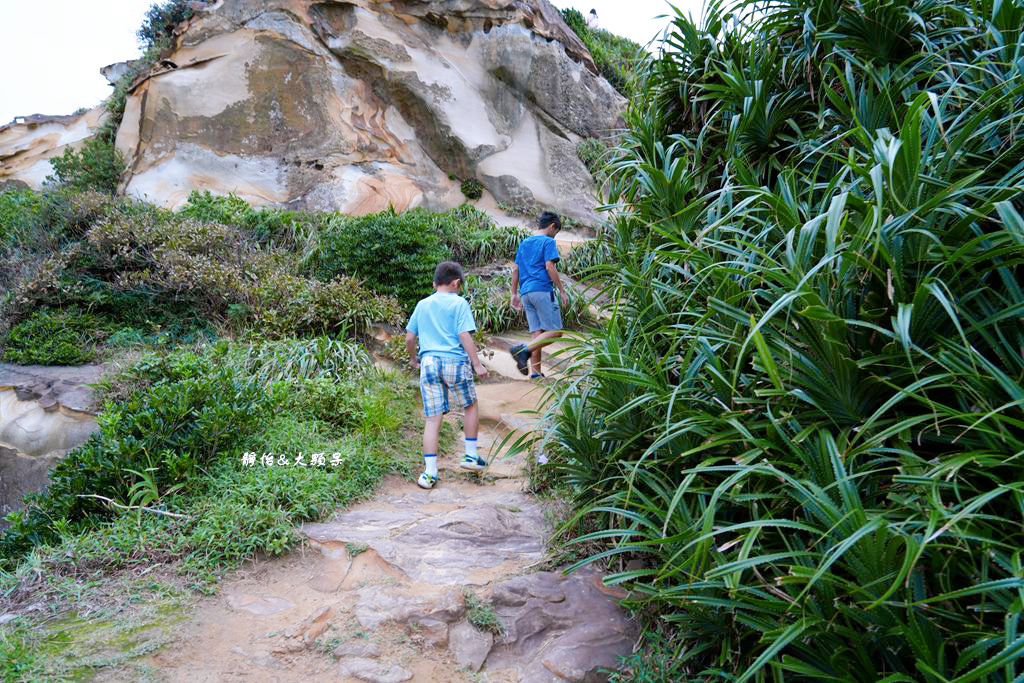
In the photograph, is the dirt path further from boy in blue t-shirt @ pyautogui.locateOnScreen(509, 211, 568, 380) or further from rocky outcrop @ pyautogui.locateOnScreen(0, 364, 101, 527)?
rocky outcrop @ pyautogui.locateOnScreen(0, 364, 101, 527)

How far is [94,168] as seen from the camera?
11547 millimetres

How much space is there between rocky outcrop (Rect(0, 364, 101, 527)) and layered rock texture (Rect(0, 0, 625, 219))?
4952 millimetres

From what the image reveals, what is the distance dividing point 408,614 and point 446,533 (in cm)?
85

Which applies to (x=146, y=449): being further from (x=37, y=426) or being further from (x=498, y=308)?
(x=498, y=308)

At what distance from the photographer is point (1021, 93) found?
2.52 metres

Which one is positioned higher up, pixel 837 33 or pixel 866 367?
pixel 837 33

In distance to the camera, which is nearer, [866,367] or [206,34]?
[866,367]

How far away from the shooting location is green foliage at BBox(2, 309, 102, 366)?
7379mm

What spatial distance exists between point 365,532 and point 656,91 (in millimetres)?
3048

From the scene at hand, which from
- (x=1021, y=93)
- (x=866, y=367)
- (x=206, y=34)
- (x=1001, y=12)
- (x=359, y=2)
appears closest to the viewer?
(x=866, y=367)

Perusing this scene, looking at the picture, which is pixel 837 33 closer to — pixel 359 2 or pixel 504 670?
pixel 504 670

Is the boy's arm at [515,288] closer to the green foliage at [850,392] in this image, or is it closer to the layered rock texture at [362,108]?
the green foliage at [850,392]

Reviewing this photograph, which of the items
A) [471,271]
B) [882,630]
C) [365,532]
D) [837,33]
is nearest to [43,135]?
[471,271]

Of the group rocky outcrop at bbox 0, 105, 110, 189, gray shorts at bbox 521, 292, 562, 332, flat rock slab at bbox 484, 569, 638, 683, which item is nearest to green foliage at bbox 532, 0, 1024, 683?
flat rock slab at bbox 484, 569, 638, 683
